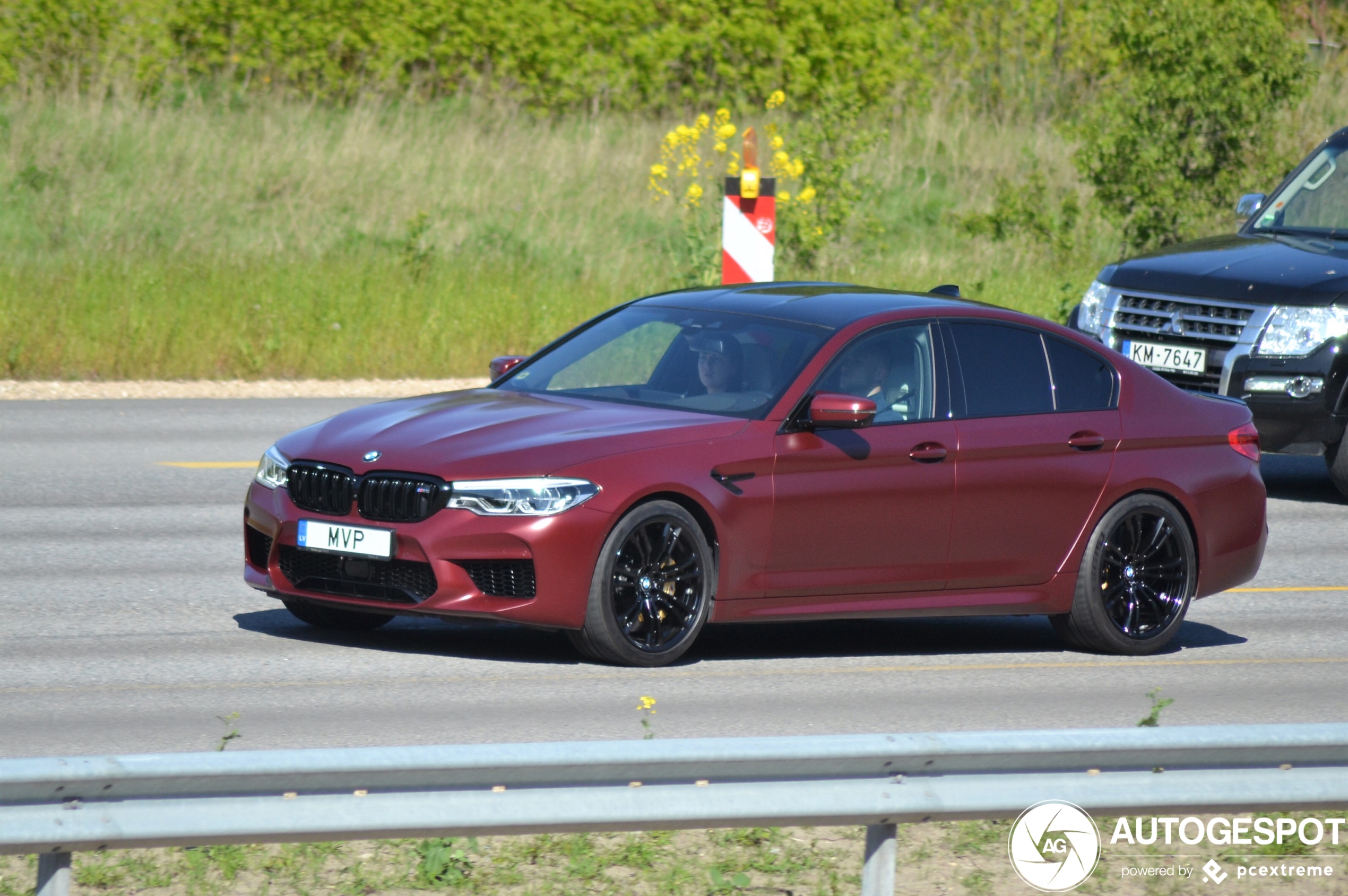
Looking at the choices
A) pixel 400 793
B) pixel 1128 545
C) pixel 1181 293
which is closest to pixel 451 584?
pixel 1128 545

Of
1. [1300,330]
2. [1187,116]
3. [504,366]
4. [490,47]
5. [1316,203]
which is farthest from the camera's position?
[490,47]

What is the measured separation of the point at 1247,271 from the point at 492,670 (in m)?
7.84

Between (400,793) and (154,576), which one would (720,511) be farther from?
(400,793)

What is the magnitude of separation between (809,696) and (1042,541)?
1.62m

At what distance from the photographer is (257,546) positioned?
343 inches

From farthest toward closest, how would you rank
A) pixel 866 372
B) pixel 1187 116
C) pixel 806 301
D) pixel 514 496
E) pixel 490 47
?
pixel 490 47 → pixel 1187 116 → pixel 806 301 → pixel 866 372 → pixel 514 496

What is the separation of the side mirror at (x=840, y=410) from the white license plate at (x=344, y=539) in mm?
1763

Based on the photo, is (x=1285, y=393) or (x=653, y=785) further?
(x=1285, y=393)

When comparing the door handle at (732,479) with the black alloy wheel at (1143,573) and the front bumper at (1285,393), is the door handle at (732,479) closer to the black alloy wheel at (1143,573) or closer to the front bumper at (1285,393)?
the black alloy wheel at (1143,573)

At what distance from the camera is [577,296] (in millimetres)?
22109

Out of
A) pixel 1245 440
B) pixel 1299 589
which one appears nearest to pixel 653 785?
pixel 1245 440

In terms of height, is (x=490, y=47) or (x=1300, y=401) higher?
(x=490, y=47)

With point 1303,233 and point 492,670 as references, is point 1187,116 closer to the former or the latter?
point 1303,233

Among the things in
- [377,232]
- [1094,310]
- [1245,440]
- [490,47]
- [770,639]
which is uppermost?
[490,47]
